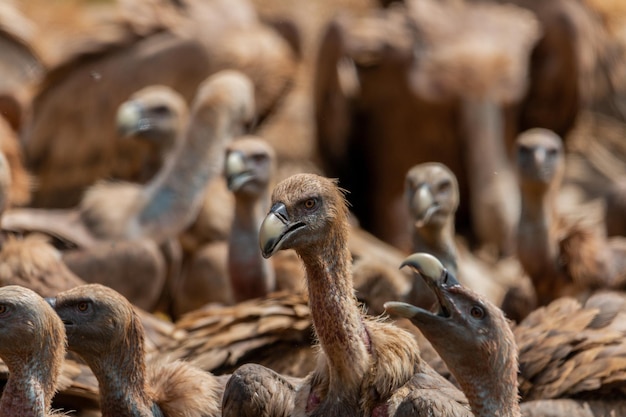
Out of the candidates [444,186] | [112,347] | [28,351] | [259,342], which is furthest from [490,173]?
[28,351]

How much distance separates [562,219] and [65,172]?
3894 millimetres

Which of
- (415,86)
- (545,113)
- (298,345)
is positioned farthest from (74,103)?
(298,345)

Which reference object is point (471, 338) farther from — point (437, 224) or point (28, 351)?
point (437, 224)

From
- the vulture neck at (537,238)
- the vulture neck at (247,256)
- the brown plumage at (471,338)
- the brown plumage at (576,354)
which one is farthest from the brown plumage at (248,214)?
the brown plumage at (471,338)

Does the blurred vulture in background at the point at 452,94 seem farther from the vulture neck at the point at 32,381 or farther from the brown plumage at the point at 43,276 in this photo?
the vulture neck at the point at 32,381

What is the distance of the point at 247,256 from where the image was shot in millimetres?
8570

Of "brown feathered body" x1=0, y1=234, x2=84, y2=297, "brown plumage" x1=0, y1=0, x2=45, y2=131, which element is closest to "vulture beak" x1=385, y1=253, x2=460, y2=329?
"brown feathered body" x1=0, y1=234, x2=84, y2=297

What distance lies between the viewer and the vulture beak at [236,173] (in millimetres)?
8789

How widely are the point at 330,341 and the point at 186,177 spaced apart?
4.31m

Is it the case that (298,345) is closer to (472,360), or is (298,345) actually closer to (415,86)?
(472,360)

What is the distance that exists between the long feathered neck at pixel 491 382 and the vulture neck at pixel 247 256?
281 cm

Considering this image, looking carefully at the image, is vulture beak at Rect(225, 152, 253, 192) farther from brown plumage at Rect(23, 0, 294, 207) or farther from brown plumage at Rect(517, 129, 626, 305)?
brown plumage at Rect(23, 0, 294, 207)

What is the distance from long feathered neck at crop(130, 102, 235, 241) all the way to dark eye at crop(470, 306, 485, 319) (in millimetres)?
4156

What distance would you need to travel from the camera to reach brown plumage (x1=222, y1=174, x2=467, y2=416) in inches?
223
